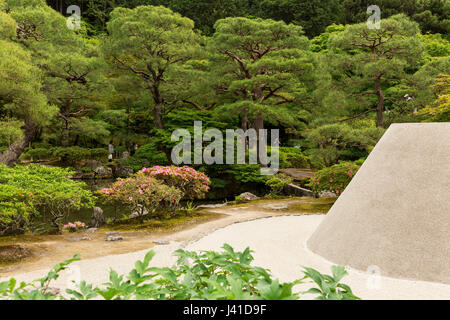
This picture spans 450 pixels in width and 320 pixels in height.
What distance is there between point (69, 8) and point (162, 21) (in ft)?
76.5

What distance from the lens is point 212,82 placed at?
15633mm

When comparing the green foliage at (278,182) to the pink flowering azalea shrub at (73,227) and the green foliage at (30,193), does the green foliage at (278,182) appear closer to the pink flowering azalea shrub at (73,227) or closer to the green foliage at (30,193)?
the pink flowering azalea shrub at (73,227)

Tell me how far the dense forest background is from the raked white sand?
5.95 m

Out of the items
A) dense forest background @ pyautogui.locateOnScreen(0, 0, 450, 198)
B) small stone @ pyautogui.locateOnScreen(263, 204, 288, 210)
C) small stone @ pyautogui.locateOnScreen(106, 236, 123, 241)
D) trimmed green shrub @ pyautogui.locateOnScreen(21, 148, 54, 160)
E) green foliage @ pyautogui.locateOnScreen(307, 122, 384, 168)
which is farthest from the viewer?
trimmed green shrub @ pyautogui.locateOnScreen(21, 148, 54, 160)

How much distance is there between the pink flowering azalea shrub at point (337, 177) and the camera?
372 inches

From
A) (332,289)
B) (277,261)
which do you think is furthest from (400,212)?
(332,289)

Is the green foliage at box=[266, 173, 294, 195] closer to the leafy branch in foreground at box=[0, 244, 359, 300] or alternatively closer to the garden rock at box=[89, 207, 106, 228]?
the garden rock at box=[89, 207, 106, 228]

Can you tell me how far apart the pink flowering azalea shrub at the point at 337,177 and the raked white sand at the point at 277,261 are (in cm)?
229

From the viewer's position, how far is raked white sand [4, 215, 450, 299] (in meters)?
3.53

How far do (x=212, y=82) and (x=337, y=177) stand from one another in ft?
27.2

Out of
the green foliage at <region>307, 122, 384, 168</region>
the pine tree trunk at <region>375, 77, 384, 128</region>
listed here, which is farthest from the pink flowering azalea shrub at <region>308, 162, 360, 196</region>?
the pine tree trunk at <region>375, 77, 384, 128</region>

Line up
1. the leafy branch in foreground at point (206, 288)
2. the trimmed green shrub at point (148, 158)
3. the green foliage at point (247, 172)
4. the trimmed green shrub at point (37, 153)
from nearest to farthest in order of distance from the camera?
the leafy branch in foreground at point (206, 288) < the green foliage at point (247, 172) < the trimmed green shrub at point (148, 158) < the trimmed green shrub at point (37, 153)

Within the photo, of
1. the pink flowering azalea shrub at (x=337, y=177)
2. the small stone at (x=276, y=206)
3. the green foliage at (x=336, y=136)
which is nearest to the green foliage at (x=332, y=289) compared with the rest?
the small stone at (x=276, y=206)

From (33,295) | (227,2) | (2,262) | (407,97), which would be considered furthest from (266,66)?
(227,2)
